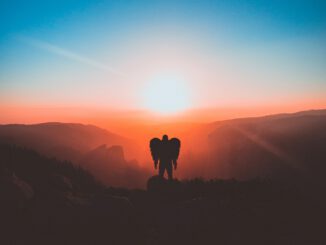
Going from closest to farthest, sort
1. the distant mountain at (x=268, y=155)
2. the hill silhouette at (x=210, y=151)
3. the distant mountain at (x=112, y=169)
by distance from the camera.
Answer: the distant mountain at (x=112, y=169), the hill silhouette at (x=210, y=151), the distant mountain at (x=268, y=155)

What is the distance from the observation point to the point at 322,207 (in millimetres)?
13484

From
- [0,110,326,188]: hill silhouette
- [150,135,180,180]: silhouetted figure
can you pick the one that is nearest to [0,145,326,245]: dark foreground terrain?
[150,135,180,180]: silhouetted figure

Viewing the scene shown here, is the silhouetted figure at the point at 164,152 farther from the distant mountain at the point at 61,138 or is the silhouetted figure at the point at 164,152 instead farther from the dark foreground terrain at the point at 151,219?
the distant mountain at the point at 61,138

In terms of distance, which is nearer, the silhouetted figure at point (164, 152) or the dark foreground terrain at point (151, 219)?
the dark foreground terrain at point (151, 219)

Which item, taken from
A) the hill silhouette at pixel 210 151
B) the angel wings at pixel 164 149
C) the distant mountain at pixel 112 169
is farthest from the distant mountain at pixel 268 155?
the angel wings at pixel 164 149

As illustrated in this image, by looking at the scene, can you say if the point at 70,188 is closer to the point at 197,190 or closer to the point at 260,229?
the point at 197,190

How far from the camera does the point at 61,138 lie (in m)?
106

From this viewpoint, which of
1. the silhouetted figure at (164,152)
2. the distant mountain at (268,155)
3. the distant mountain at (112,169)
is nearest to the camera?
the silhouetted figure at (164,152)

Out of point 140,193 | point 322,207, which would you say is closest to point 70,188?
point 140,193

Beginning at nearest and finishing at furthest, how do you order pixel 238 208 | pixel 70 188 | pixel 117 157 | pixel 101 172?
1. pixel 238 208
2. pixel 70 188
3. pixel 101 172
4. pixel 117 157

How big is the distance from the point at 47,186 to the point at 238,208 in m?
8.61

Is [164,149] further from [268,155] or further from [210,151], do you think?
[210,151]

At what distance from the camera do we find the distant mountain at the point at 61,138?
7656 cm

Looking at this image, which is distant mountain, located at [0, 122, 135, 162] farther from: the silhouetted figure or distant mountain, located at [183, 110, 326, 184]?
the silhouetted figure
